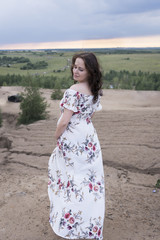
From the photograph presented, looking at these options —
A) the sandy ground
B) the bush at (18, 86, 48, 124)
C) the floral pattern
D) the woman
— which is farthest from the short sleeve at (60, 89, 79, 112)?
the bush at (18, 86, 48, 124)

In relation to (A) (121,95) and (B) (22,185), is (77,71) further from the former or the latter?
(A) (121,95)

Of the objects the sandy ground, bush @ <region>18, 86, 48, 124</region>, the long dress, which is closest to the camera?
the long dress

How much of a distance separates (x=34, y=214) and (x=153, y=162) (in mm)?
2708

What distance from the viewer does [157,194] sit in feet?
14.8

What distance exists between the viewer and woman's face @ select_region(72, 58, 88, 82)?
2.73 meters

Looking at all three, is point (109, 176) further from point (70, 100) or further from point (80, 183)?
point (70, 100)

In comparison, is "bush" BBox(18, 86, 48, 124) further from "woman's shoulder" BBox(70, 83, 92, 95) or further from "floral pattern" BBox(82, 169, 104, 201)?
"woman's shoulder" BBox(70, 83, 92, 95)

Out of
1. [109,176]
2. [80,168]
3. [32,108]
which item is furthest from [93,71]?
[32,108]

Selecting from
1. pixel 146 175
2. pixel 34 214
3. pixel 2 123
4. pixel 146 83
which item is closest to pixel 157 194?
pixel 146 175

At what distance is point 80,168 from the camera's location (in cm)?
292

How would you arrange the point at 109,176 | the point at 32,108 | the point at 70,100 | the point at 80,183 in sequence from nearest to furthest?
the point at 70,100
the point at 80,183
the point at 109,176
the point at 32,108

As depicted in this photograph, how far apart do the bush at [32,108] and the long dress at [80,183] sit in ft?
22.5

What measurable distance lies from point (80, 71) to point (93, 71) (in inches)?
4.8

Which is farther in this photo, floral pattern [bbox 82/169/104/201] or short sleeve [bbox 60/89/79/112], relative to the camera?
floral pattern [bbox 82/169/104/201]
